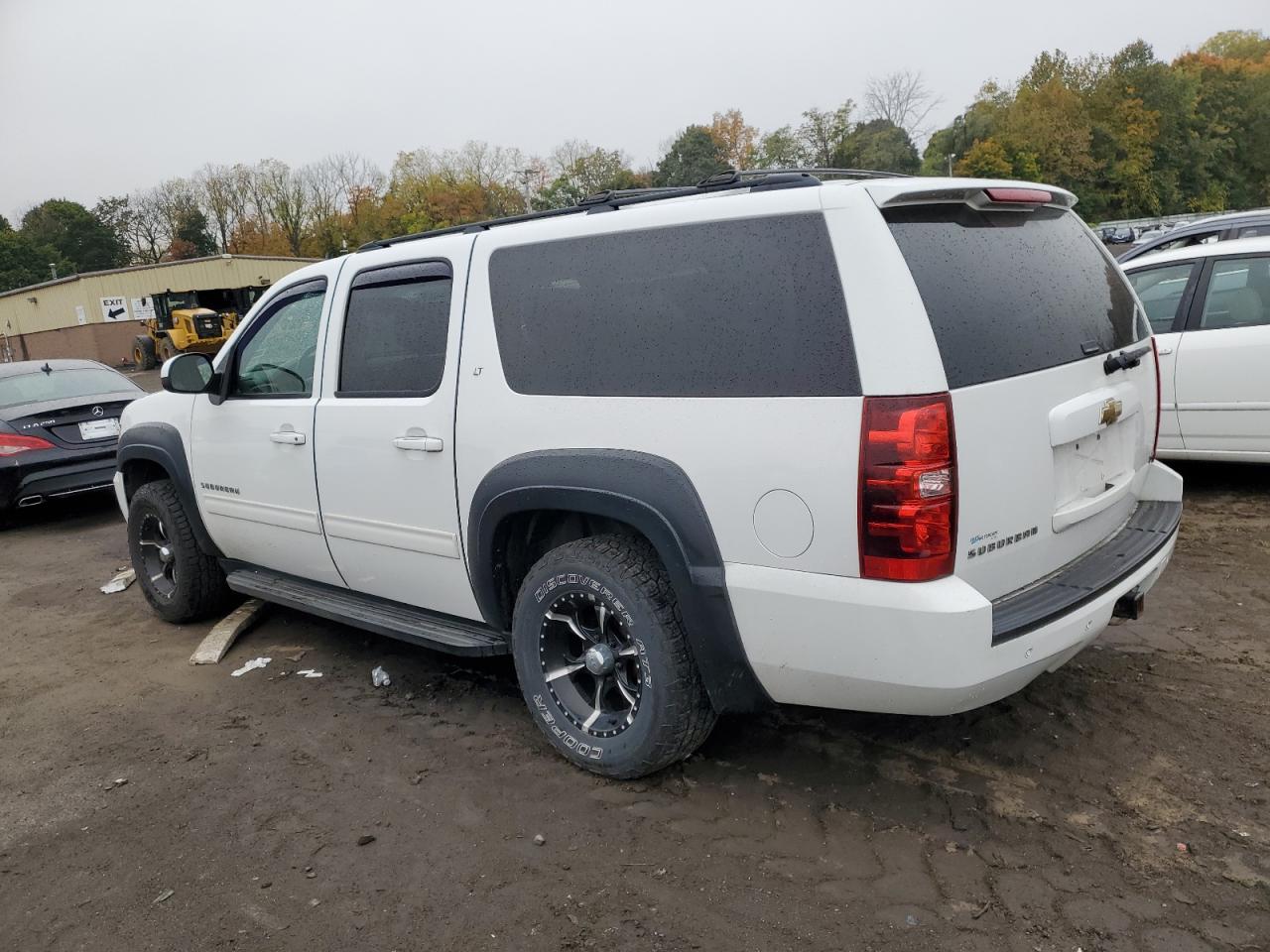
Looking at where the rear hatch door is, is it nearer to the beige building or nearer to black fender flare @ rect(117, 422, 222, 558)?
black fender flare @ rect(117, 422, 222, 558)

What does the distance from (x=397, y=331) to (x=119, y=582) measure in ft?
13.2

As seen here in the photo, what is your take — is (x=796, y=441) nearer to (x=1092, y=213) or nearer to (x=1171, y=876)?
(x=1171, y=876)

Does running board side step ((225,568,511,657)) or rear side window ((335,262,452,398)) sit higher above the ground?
rear side window ((335,262,452,398))

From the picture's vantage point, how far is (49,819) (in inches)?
135

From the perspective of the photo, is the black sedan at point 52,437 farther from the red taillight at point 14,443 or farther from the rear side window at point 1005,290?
the rear side window at point 1005,290

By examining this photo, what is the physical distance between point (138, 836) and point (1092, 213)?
240 feet

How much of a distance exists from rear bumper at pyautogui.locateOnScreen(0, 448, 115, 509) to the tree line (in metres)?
56.6

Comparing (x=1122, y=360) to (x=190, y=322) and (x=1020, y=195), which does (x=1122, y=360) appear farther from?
(x=190, y=322)

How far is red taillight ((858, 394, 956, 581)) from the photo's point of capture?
2494mm

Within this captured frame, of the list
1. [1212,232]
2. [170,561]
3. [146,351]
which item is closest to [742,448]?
[170,561]

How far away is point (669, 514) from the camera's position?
2.91 m

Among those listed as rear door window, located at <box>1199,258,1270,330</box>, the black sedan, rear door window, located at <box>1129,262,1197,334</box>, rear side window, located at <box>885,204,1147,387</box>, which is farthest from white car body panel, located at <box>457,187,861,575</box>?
the black sedan

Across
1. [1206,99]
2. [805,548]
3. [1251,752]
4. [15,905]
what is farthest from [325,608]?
[1206,99]

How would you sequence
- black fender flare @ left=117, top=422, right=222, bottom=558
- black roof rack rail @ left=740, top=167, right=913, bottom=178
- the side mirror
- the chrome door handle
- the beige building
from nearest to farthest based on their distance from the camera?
black roof rack rail @ left=740, top=167, right=913, bottom=178, the chrome door handle, the side mirror, black fender flare @ left=117, top=422, right=222, bottom=558, the beige building
